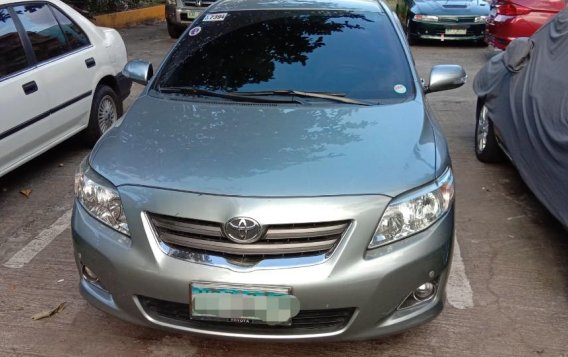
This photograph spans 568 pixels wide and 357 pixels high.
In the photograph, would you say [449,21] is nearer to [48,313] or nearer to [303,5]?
[303,5]

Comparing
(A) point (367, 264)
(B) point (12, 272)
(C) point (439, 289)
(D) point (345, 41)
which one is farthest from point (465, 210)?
(B) point (12, 272)

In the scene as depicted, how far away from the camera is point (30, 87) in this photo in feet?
15.3

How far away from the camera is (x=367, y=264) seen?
8.11 ft

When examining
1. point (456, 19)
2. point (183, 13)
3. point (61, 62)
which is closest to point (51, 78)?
point (61, 62)

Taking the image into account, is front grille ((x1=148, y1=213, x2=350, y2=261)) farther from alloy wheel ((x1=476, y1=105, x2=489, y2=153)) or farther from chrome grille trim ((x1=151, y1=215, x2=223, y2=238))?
alloy wheel ((x1=476, y1=105, x2=489, y2=153))

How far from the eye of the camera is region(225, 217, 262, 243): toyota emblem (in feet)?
8.05

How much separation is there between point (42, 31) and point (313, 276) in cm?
378

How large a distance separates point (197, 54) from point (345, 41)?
94cm

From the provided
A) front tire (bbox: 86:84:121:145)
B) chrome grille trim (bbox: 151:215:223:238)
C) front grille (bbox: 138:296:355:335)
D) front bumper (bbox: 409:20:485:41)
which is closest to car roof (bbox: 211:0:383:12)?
front tire (bbox: 86:84:121:145)

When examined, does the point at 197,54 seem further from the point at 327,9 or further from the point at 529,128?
the point at 529,128

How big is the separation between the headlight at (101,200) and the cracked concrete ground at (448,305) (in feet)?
2.35

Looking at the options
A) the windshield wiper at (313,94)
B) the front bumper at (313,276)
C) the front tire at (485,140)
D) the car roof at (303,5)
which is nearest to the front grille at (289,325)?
the front bumper at (313,276)

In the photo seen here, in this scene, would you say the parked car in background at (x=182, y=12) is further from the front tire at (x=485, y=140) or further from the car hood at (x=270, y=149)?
the car hood at (x=270, y=149)

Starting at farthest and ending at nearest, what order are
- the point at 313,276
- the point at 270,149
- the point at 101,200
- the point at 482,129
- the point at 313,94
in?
the point at 482,129
the point at 313,94
the point at 270,149
the point at 101,200
the point at 313,276
